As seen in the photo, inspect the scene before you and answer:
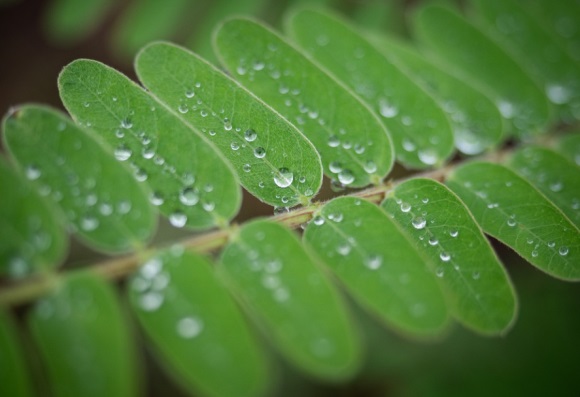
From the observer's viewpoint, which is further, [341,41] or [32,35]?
[32,35]

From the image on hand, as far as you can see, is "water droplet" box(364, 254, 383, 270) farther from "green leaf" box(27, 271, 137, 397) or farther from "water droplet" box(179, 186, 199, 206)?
"green leaf" box(27, 271, 137, 397)

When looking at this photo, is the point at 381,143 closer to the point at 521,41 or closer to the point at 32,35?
the point at 521,41

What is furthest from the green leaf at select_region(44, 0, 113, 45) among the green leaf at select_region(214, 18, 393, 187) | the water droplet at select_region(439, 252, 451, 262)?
the water droplet at select_region(439, 252, 451, 262)

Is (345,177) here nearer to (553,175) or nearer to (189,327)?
(189,327)

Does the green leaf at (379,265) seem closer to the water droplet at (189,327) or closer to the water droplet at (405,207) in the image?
the water droplet at (405,207)

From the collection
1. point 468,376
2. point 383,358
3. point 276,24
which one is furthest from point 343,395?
point 276,24
